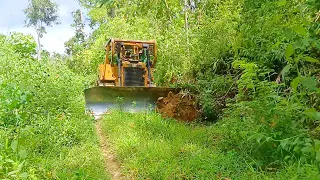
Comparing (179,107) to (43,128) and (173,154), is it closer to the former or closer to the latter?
(173,154)

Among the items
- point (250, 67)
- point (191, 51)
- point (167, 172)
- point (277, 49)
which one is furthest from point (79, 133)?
point (191, 51)

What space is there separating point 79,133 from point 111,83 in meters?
3.75

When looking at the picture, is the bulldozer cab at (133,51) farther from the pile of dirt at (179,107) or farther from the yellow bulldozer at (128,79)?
the pile of dirt at (179,107)

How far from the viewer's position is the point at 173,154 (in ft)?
14.1

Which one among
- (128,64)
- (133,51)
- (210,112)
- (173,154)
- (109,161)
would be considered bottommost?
(109,161)

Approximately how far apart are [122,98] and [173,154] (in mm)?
3223

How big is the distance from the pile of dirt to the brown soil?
1.67 metres

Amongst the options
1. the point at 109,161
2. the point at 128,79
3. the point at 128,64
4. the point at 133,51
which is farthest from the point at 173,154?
the point at 133,51

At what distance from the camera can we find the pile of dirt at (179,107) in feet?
22.4

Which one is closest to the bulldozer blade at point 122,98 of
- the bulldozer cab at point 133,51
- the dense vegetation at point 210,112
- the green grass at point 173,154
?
the dense vegetation at point 210,112

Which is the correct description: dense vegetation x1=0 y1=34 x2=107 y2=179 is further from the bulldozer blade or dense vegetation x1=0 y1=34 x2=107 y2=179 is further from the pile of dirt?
the pile of dirt

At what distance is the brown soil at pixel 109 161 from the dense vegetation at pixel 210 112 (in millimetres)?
115

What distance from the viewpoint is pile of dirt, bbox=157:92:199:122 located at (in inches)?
269

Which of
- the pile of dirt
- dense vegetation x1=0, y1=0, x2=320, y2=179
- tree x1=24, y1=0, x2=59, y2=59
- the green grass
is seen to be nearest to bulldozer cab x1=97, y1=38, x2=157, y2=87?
dense vegetation x1=0, y1=0, x2=320, y2=179
